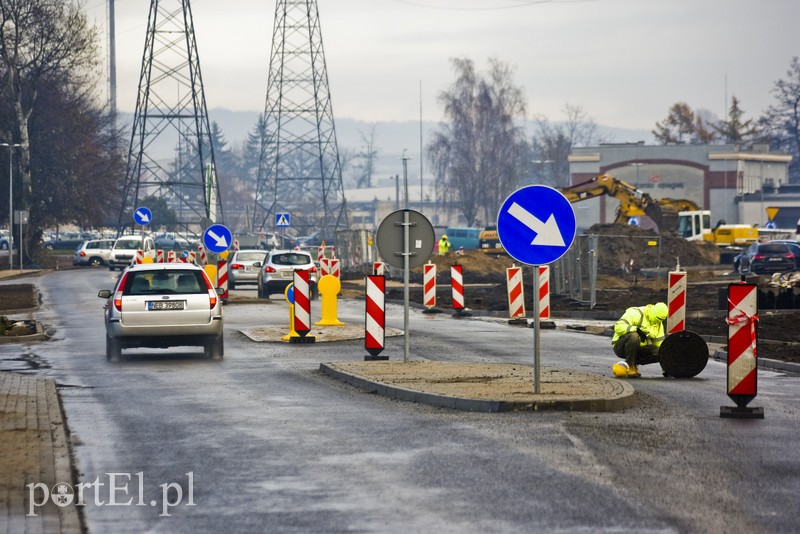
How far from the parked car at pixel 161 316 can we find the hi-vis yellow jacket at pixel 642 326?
6162mm

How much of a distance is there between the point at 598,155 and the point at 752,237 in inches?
1430

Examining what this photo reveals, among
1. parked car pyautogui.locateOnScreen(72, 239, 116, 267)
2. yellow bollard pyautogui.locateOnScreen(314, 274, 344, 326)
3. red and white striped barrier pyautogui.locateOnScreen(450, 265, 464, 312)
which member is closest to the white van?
parked car pyautogui.locateOnScreen(72, 239, 116, 267)

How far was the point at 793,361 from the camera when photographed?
2041 centimetres

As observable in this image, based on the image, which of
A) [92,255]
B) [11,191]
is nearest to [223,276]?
[11,191]

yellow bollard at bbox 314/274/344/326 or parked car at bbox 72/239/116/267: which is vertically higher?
yellow bollard at bbox 314/274/344/326

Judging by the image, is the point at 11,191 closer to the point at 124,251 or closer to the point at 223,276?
the point at 124,251

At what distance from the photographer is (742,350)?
43.4 feet

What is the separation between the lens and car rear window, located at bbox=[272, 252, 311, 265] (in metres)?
41.9

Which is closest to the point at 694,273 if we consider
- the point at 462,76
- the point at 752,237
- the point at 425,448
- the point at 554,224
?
the point at 752,237

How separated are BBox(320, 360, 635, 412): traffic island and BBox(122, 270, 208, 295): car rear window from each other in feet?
11.3

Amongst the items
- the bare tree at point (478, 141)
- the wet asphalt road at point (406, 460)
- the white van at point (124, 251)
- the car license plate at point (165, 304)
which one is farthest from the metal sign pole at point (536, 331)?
the bare tree at point (478, 141)

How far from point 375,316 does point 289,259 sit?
2257cm

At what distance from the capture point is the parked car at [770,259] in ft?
172

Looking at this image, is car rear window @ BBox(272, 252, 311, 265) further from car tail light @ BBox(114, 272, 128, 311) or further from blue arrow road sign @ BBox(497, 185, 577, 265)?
blue arrow road sign @ BBox(497, 185, 577, 265)
